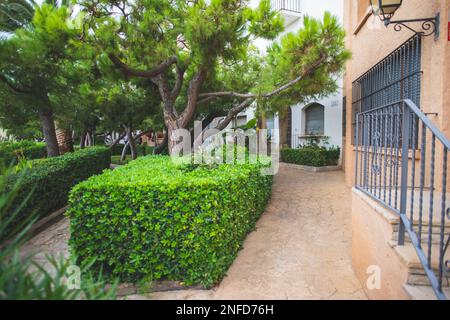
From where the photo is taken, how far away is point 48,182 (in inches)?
231

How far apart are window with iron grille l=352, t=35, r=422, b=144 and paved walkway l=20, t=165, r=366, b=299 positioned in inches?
98.9

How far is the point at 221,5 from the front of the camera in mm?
4832

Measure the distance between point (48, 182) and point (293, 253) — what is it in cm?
537

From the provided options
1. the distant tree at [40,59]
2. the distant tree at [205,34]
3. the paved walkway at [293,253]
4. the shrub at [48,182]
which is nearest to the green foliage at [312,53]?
the distant tree at [205,34]

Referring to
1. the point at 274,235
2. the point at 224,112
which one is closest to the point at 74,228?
the point at 274,235

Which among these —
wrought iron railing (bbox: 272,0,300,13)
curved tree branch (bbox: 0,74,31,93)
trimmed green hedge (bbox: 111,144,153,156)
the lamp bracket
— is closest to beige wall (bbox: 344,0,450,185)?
the lamp bracket

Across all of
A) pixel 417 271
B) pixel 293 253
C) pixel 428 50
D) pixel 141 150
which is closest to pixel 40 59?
pixel 293 253

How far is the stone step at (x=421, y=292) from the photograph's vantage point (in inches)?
76.2

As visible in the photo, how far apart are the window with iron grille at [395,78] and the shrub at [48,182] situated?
666 cm

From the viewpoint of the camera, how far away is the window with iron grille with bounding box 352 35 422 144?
4359 millimetres

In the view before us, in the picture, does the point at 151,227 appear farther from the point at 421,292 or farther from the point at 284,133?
the point at 284,133

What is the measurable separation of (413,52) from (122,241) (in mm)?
5400

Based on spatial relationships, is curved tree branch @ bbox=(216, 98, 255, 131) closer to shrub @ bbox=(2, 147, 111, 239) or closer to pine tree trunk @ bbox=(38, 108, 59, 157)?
shrub @ bbox=(2, 147, 111, 239)

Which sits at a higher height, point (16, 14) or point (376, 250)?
point (16, 14)
